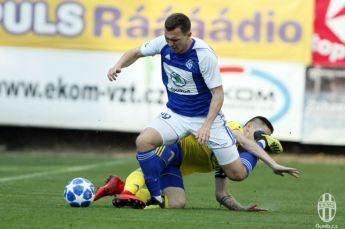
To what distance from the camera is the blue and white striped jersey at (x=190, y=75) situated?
975 centimetres

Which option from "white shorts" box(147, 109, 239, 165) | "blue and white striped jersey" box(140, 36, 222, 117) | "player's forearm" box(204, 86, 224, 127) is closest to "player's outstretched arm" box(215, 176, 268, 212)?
"white shorts" box(147, 109, 239, 165)

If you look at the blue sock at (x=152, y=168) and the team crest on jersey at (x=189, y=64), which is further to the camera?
the team crest on jersey at (x=189, y=64)

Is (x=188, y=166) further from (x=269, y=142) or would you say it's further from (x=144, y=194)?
(x=269, y=142)

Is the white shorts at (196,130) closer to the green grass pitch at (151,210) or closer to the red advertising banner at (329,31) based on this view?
the green grass pitch at (151,210)

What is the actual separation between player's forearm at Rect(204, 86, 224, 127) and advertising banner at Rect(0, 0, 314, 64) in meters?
9.87

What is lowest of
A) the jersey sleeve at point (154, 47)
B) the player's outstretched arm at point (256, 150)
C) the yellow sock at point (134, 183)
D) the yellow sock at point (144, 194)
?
the yellow sock at point (144, 194)

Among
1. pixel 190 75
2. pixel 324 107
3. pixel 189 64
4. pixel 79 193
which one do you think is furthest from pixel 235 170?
pixel 324 107

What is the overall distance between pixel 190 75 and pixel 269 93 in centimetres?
984

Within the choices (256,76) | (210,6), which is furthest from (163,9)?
(256,76)

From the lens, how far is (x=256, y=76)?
19.6m

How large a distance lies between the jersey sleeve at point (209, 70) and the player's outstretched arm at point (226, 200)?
110 centimetres

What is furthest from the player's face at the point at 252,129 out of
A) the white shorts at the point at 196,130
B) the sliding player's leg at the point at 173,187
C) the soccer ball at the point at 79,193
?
the soccer ball at the point at 79,193

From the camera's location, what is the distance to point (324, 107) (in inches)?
768

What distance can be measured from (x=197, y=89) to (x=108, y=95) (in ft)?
32.2
